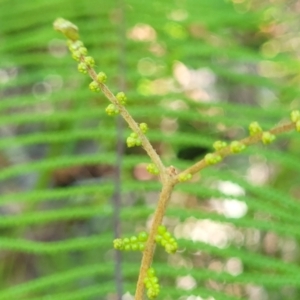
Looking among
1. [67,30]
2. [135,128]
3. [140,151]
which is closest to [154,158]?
[135,128]

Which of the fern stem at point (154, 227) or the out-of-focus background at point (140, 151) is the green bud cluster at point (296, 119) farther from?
the out-of-focus background at point (140, 151)

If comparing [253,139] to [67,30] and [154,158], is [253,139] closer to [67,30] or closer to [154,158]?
[154,158]

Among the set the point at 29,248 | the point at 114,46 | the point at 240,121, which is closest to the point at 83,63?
the point at 29,248

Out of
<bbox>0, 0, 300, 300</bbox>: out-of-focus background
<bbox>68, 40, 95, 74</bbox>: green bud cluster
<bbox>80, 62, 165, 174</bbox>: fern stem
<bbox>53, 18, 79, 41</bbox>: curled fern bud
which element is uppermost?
<bbox>0, 0, 300, 300</bbox>: out-of-focus background

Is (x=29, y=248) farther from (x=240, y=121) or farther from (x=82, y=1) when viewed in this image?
(x=82, y=1)

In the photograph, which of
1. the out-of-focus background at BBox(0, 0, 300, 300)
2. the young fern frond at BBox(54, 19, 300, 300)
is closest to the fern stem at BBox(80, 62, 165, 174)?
the young fern frond at BBox(54, 19, 300, 300)

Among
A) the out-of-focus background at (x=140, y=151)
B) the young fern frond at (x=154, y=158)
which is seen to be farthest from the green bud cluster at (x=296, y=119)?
the out-of-focus background at (x=140, y=151)

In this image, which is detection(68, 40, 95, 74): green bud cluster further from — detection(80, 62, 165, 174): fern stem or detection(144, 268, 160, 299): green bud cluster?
detection(144, 268, 160, 299): green bud cluster

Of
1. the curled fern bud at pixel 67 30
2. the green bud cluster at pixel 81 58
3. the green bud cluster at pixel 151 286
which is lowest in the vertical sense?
the green bud cluster at pixel 151 286

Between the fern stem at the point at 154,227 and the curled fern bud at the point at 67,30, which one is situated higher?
the curled fern bud at the point at 67,30
